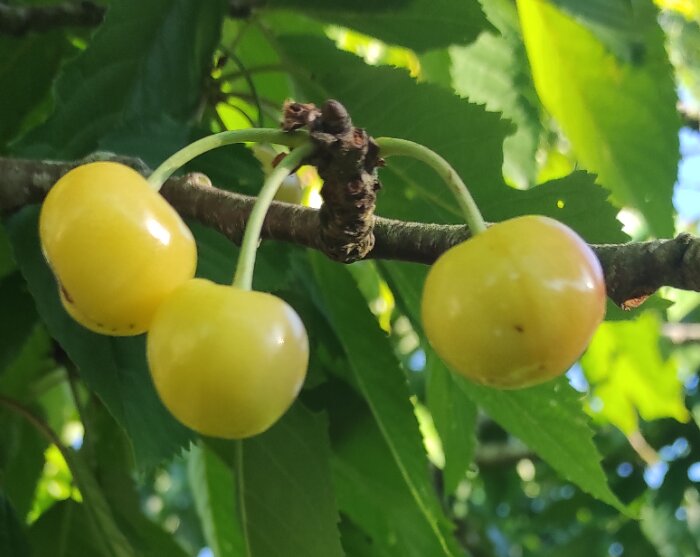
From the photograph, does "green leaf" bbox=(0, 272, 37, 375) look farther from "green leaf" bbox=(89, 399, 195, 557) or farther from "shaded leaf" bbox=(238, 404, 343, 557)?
"shaded leaf" bbox=(238, 404, 343, 557)

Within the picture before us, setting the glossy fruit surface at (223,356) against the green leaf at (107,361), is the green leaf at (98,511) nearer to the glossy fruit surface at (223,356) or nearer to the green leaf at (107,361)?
the green leaf at (107,361)

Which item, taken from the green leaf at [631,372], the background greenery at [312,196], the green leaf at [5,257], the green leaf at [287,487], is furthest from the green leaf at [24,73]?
the green leaf at [631,372]

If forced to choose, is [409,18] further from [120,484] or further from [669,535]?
[669,535]

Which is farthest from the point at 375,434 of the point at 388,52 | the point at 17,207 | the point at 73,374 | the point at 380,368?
the point at 388,52

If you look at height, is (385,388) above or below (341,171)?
below

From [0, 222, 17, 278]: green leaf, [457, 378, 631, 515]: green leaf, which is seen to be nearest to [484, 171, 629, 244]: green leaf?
[457, 378, 631, 515]: green leaf

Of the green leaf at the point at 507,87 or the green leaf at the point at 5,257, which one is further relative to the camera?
the green leaf at the point at 507,87

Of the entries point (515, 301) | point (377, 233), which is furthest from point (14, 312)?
point (515, 301)
